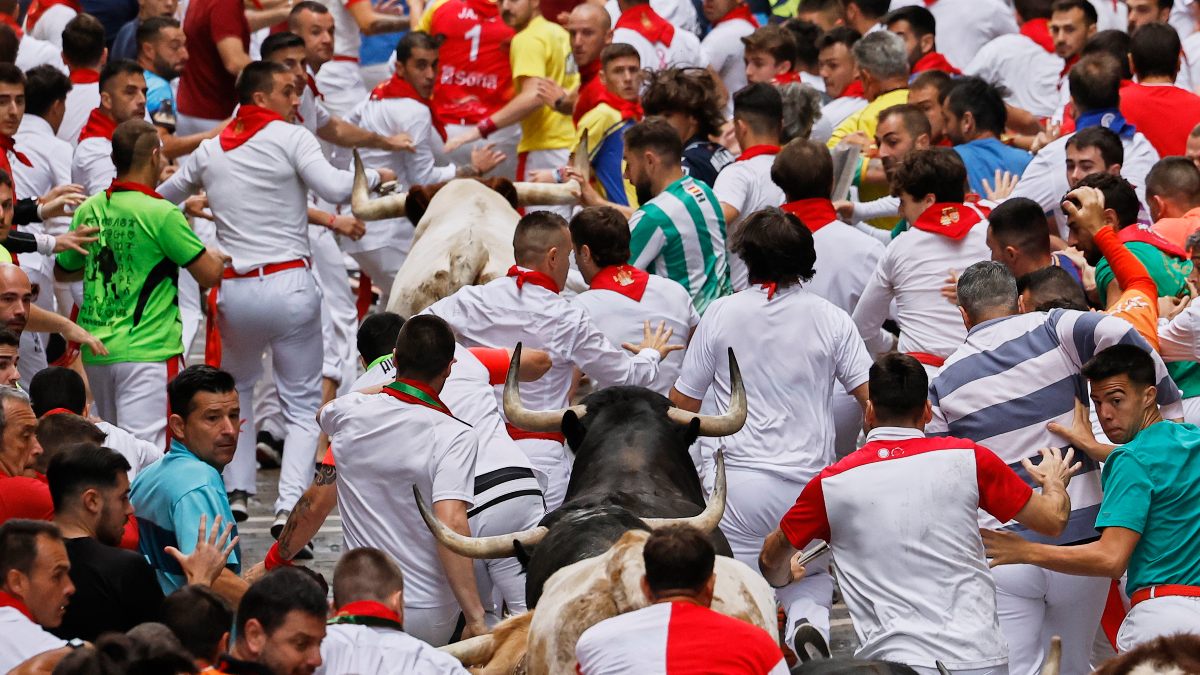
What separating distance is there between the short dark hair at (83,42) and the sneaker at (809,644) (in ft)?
24.3

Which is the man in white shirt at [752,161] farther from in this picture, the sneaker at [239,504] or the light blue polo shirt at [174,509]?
the light blue polo shirt at [174,509]

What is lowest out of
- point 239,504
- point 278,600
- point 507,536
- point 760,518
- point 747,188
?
point 239,504

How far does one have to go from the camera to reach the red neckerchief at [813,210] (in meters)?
9.47

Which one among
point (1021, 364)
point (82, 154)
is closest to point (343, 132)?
point (82, 154)

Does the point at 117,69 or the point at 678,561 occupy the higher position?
the point at 678,561

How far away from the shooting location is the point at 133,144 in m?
9.75

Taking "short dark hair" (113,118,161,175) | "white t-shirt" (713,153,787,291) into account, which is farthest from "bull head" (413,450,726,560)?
"short dark hair" (113,118,161,175)

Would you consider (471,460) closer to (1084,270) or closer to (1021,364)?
(1021,364)

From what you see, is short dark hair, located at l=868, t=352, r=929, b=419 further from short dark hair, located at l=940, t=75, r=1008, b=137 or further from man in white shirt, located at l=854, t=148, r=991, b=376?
short dark hair, located at l=940, t=75, r=1008, b=137

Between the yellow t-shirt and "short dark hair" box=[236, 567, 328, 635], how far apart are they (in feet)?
26.7

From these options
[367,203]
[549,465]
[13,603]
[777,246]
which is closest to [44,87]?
[367,203]

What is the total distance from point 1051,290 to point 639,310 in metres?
2.13

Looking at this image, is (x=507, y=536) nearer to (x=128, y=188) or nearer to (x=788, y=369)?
(x=788, y=369)

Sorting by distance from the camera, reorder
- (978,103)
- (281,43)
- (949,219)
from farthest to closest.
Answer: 1. (281,43)
2. (978,103)
3. (949,219)
